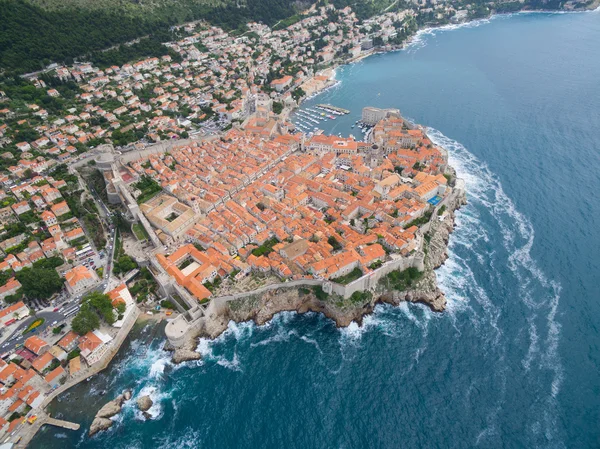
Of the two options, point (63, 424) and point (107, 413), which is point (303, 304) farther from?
point (63, 424)

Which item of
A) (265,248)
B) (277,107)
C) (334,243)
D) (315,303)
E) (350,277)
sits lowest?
(315,303)

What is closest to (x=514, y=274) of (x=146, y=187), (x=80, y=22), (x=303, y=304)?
(x=303, y=304)

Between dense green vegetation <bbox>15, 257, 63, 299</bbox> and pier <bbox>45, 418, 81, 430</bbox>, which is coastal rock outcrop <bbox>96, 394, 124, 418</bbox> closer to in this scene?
pier <bbox>45, 418, 81, 430</bbox>

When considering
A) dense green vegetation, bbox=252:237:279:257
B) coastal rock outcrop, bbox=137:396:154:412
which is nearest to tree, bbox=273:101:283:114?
dense green vegetation, bbox=252:237:279:257

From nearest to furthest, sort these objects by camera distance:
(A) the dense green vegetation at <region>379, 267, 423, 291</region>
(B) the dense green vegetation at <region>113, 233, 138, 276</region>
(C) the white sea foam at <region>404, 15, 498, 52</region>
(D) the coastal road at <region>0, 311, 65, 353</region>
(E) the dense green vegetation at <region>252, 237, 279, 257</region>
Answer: (D) the coastal road at <region>0, 311, 65, 353</region>, (A) the dense green vegetation at <region>379, 267, 423, 291</region>, (B) the dense green vegetation at <region>113, 233, 138, 276</region>, (E) the dense green vegetation at <region>252, 237, 279, 257</region>, (C) the white sea foam at <region>404, 15, 498, 52</region>

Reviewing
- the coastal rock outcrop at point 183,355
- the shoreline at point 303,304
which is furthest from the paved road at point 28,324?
the coastal rock outcrop at point 183,355
